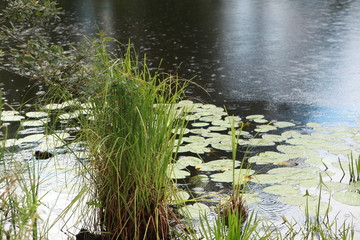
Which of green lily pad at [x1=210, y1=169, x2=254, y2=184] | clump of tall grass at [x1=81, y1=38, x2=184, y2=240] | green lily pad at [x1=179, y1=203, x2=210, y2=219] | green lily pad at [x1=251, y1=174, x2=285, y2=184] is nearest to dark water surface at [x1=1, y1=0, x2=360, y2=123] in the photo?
clump of tall grass at [x1=81, y1=38, x2=184, y2=240]

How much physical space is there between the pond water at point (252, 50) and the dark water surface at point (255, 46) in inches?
0.5

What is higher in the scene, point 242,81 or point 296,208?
point 296,208

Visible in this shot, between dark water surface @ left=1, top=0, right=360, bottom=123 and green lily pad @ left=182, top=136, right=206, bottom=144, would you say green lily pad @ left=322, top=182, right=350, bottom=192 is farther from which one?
dark water surface @ left=1, top=0, right=360, bottom=123

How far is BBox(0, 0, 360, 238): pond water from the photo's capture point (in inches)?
200

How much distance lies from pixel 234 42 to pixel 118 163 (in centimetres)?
627

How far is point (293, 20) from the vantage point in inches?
409

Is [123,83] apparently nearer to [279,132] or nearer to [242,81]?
[279,132]

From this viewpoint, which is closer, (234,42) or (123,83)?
(123,83)

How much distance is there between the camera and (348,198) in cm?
297

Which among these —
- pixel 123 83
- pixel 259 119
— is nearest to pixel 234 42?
pixel 259 119

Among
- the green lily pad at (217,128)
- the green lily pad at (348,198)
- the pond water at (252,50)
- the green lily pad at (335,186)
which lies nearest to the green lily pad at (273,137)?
the pond water at (252,50)

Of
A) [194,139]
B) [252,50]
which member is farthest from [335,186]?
[252,50]

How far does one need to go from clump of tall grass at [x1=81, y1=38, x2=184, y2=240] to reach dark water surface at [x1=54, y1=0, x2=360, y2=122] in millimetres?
2038

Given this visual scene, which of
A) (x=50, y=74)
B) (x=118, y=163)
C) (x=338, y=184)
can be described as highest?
(x=50, y=74)
